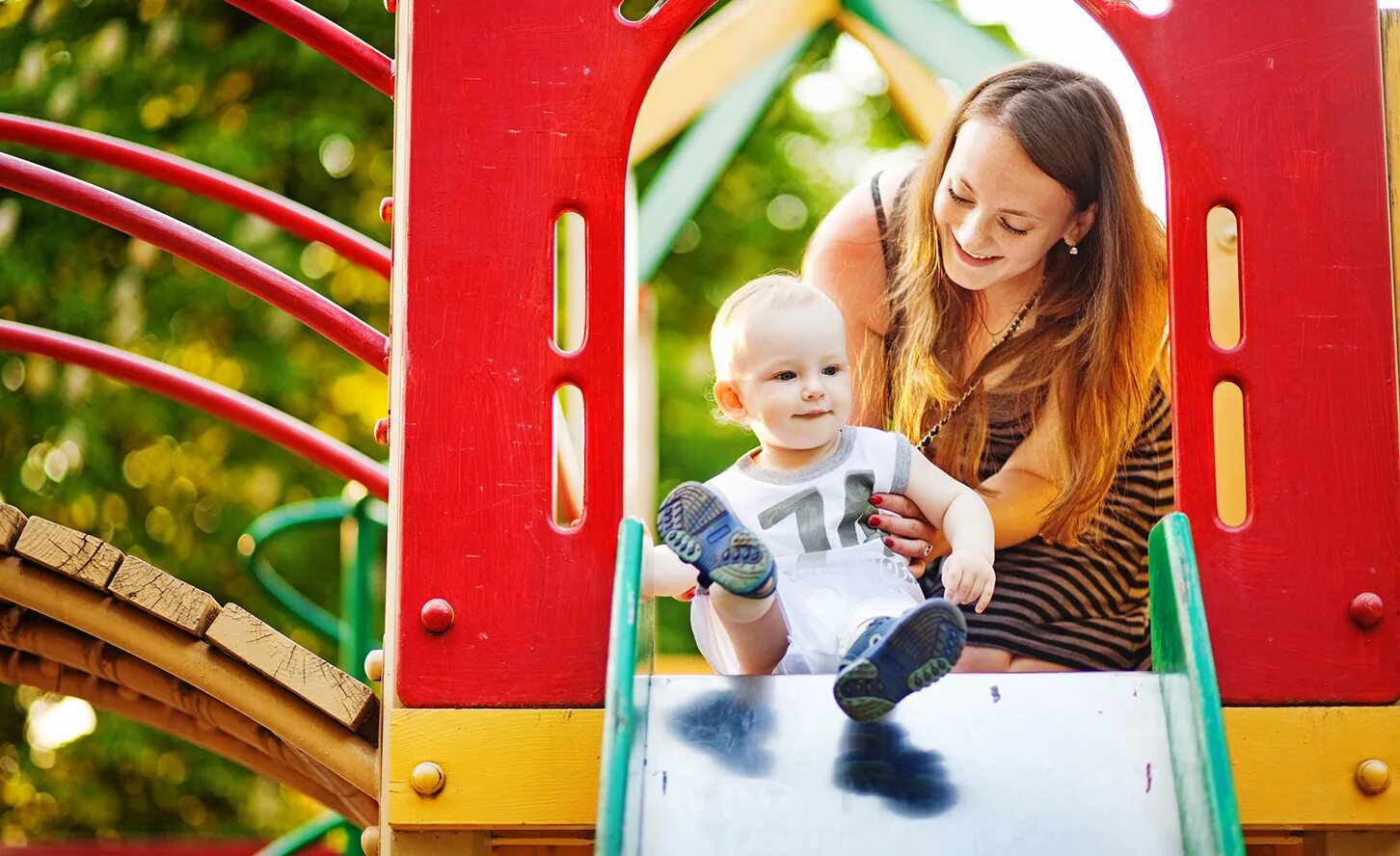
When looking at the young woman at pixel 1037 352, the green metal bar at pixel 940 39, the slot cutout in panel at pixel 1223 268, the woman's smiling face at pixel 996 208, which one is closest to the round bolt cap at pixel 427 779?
the young woman at pixel 1037 352

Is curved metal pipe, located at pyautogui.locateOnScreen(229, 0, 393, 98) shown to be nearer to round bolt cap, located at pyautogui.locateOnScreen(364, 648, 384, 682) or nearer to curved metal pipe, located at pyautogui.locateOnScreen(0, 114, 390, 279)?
curved metal pipe, located at pyautogui.locateOnScreen(0, 114, 390, 279)

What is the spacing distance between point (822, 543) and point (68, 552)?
1.18 m

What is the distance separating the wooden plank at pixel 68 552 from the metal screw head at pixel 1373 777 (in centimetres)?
185

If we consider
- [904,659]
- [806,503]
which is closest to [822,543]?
[806,503]

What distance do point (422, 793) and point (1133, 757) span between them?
953mm

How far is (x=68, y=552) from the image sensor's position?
2.51 meters

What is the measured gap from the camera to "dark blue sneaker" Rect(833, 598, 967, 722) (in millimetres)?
1996

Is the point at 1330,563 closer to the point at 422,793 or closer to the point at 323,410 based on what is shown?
the point at 422,793

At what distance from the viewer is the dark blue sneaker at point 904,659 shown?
2.00m

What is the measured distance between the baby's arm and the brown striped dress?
1.42 ft

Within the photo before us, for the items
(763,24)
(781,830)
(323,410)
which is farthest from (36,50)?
(781,830)

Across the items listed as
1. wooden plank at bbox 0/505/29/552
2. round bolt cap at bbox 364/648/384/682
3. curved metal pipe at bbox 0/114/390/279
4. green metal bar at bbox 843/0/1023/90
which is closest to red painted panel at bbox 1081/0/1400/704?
round bolt cap at bbox 364/648/384/682

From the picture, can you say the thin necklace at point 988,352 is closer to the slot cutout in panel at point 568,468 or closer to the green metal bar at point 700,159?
the slot cutout in panel at point 568,468

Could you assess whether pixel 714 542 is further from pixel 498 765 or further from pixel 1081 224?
pixel 1081 224
